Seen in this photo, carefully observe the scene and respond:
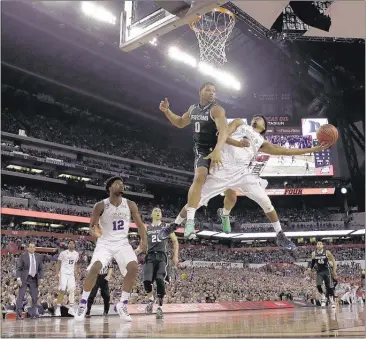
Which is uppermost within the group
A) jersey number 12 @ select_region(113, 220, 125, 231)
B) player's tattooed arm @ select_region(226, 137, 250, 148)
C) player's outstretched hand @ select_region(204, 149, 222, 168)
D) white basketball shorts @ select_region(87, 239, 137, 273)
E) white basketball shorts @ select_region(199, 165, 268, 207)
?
player's tattooed arm @ select_region(226, 137, 250, 148)

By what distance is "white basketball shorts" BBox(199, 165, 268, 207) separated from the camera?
529cm

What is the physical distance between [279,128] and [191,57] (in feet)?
32.6

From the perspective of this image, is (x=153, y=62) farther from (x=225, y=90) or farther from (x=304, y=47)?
(x=304, y=47)

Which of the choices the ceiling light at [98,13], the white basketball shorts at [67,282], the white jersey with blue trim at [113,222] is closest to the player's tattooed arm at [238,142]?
the white jersey with blue trim at [113,222]

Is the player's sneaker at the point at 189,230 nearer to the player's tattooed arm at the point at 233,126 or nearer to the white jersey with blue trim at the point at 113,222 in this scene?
the white jersey with blue trim at the point at 113,222

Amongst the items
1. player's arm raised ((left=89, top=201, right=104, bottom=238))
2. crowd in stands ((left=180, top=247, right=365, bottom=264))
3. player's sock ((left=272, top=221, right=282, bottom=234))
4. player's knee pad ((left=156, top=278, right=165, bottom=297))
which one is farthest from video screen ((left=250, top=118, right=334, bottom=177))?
player's arm raised ((left=89, top=201, right=104, bottom=238))

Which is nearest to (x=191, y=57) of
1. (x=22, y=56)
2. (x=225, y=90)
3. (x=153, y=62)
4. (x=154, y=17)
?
(x=153, y=62)

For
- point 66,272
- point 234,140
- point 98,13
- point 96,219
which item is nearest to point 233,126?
point 234,140

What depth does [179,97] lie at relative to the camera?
38.2 metres

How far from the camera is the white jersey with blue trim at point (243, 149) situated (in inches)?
212

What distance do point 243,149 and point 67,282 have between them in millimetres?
6297

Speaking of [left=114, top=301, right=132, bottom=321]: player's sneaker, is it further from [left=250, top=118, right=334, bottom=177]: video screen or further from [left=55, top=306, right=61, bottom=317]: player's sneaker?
[left=250, top=118, right=334, bottom=177]: video screen

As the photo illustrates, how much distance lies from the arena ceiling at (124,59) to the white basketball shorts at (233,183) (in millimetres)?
19733

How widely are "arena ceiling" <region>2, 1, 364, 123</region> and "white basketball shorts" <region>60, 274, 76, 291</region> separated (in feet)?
54.6
